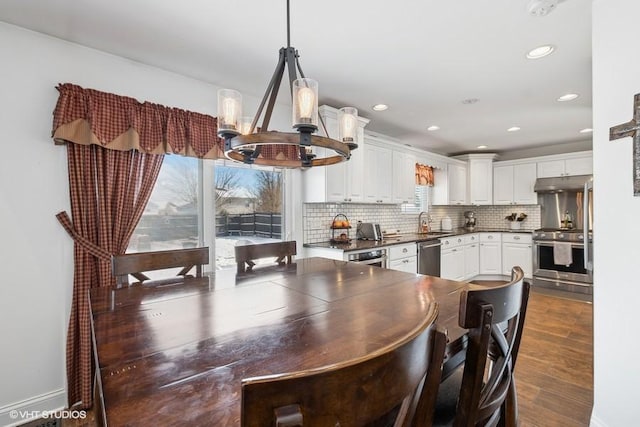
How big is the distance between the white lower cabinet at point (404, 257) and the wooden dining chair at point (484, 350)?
2.60 meters

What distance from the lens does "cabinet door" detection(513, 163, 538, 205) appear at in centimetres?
548

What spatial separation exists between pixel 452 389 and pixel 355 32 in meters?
2.13

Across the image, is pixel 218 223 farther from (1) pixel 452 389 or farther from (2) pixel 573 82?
(2) pixel 573 82

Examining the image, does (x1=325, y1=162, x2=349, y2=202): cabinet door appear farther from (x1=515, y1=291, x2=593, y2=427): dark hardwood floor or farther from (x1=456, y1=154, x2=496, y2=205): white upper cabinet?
(x1=456, y1=154, x2=496, y2=205): white upper cabinet

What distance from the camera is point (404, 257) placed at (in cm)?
394

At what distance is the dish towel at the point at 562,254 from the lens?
4.54 meters

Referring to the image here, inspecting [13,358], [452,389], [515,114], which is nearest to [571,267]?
[515,114]

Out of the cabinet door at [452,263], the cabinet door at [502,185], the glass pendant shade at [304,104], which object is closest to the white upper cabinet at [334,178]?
the cabinet door at [452,263]

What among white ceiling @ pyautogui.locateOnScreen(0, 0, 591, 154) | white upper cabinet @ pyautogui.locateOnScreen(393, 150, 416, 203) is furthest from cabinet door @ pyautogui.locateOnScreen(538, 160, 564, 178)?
white upper cabinet @ pyautogui.locateOnScreen(393, 150, 416, 203)

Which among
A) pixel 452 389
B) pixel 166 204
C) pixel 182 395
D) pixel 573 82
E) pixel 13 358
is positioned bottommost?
pixel 13 358

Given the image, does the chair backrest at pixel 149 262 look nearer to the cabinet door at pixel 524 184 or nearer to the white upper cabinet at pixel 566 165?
the cabinet door at pixel 524 184

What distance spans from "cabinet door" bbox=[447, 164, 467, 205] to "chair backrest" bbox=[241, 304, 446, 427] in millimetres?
5564

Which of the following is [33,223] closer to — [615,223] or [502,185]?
[615,223]

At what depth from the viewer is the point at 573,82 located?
283 cm
